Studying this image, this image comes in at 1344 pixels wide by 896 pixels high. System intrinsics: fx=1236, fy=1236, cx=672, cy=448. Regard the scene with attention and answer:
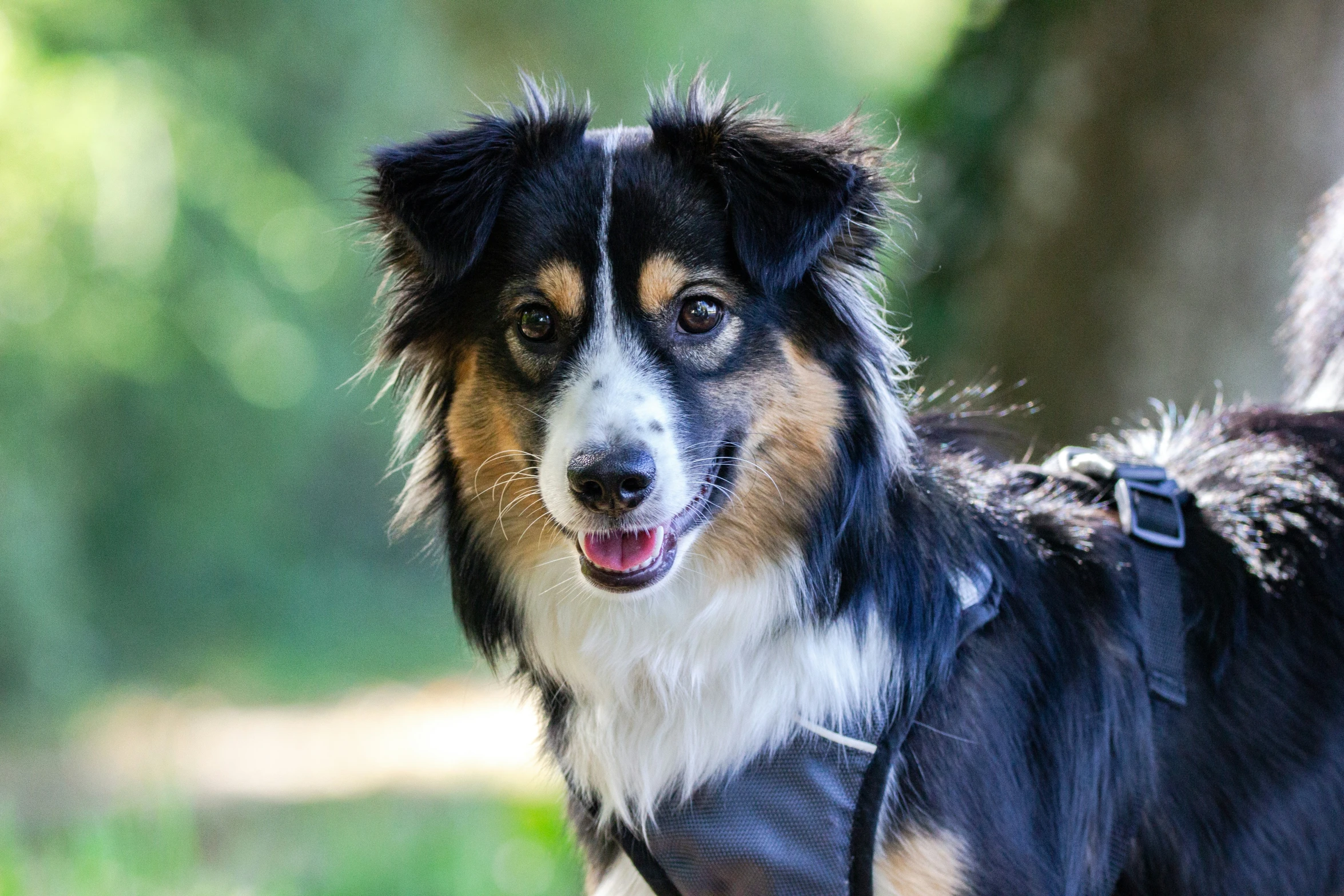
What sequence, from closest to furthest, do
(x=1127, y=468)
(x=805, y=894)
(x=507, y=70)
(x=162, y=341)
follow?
(x=805, y=894), (x=1127, y=468), (x=162, y=341), (x=507, y=70)

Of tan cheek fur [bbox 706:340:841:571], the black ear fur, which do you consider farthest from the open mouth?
the black ear fur

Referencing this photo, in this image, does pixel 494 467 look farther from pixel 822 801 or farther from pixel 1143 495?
pixel 1143 495

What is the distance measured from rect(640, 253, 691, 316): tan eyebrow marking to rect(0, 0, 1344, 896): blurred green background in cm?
64

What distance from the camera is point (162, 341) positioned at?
283 inches

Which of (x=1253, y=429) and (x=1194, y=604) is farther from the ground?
(x=1253, y=429)

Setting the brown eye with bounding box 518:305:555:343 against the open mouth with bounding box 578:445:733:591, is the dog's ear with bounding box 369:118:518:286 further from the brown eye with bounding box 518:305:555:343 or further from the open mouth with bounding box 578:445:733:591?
the open mouth with bounding box 578:445:733:591

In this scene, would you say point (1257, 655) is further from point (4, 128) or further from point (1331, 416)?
point (4, 128)

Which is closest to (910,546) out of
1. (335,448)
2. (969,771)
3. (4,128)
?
(969,771)

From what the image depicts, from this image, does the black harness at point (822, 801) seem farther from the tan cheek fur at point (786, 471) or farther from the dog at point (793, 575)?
the tan cheek fur at point (786, 471)

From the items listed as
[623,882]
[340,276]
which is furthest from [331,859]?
[340,276]

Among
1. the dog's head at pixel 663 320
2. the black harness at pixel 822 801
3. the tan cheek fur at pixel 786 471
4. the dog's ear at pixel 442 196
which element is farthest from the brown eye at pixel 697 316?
the black harness at pixel 822 801

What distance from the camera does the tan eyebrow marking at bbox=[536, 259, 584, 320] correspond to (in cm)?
226

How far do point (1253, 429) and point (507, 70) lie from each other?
7.54 meters

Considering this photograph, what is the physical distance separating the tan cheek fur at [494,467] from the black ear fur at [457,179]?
0.22 m
